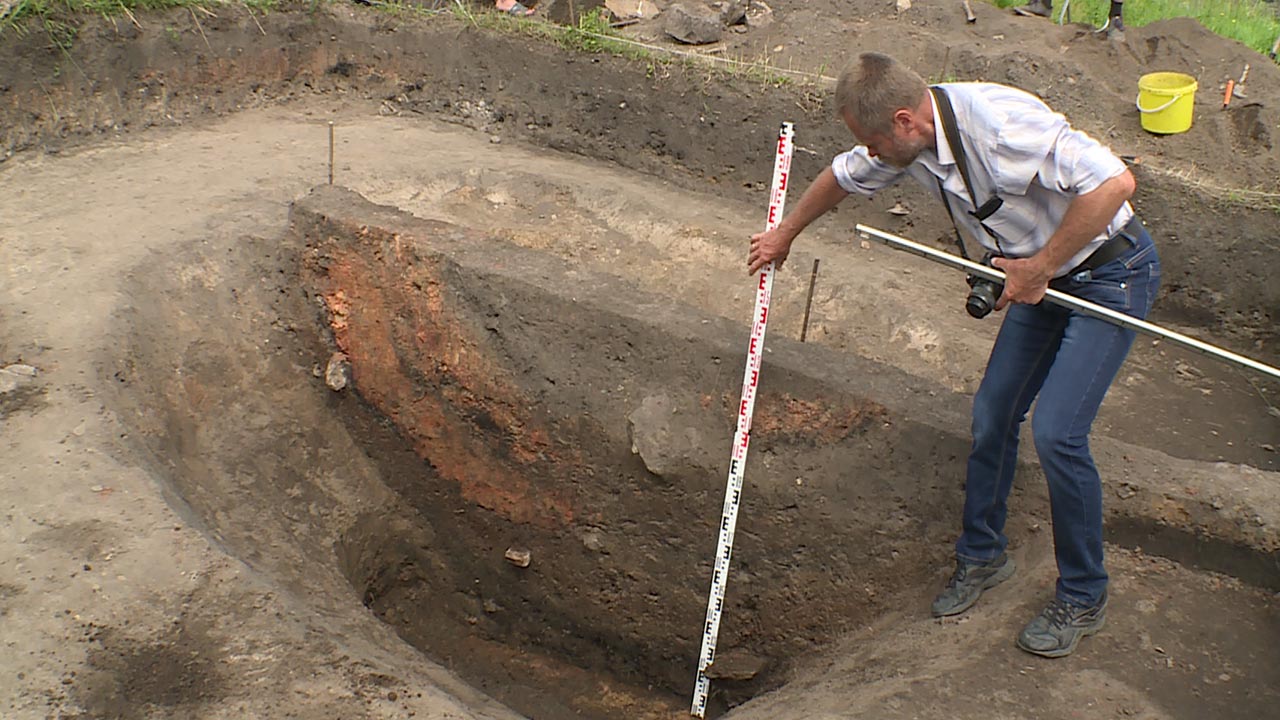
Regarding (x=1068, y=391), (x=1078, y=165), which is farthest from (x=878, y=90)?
(x=1068, y=391)

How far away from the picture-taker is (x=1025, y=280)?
2977 mm

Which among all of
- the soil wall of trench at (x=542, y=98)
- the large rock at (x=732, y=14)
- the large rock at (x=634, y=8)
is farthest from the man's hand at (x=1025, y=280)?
the large rock at (x=634, y=8)

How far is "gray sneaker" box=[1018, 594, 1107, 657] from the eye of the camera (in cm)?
322

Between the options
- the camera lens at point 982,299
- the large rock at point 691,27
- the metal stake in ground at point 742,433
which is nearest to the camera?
the camera lens at point 982,299

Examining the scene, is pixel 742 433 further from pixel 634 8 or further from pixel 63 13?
pixel 634 8

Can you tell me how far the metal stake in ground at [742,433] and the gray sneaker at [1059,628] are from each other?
1381 mm

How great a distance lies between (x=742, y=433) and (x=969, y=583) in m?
1.11

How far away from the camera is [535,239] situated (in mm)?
6715

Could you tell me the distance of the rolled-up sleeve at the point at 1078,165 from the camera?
2.76 m

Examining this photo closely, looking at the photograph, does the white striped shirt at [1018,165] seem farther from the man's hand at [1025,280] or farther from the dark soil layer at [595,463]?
the dark soil layer at [595,463]

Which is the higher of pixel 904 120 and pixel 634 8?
pixel 904 120

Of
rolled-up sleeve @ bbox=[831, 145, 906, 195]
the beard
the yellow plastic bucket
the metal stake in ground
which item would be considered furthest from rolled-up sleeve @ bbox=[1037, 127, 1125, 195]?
the yellow plastic bucket

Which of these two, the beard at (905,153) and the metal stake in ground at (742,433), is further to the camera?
the metal stake in ground at (742,433)

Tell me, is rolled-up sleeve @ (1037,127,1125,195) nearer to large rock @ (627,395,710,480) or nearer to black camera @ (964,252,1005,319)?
black camera @ (964,252,1005,319)
